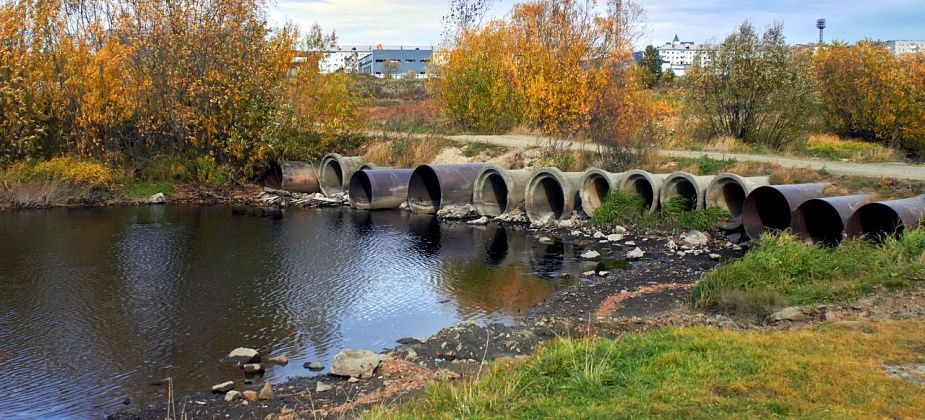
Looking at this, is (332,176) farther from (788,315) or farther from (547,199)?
(788,315)

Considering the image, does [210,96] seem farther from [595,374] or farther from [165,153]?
[595,374]

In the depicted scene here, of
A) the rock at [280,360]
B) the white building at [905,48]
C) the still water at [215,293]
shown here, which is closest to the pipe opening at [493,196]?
the still water at [215,293]

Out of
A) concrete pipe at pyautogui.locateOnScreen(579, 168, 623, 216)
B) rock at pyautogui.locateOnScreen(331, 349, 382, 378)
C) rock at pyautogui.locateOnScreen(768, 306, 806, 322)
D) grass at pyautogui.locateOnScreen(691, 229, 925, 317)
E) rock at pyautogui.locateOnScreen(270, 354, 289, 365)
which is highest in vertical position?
concrete pipe at pyautogui.locateOnScreen(579, 168, 623, 216)

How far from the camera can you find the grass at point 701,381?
15.4 ft

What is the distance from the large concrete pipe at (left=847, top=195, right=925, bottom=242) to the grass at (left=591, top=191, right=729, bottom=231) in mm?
2702

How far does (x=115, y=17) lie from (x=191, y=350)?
56.9 ft

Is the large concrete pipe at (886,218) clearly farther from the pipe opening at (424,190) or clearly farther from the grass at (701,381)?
the pipe opening at (424,190)

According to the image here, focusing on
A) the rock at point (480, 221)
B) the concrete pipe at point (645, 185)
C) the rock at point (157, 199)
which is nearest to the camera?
the concrete pipe at point (645, 185)

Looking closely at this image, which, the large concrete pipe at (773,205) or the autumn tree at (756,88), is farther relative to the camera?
the autumn tree at (756,88)

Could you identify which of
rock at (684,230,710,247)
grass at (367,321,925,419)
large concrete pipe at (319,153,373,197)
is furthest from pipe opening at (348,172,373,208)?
grass at (367,321,925,419)

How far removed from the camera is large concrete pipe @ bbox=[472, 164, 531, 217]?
57.5 ft

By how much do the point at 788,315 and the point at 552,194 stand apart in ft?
32.3

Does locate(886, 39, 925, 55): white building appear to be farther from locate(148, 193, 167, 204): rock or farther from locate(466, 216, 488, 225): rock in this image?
locate(148, 193, 167, 204): rock

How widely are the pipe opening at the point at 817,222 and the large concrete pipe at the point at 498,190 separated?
21.3 ft
